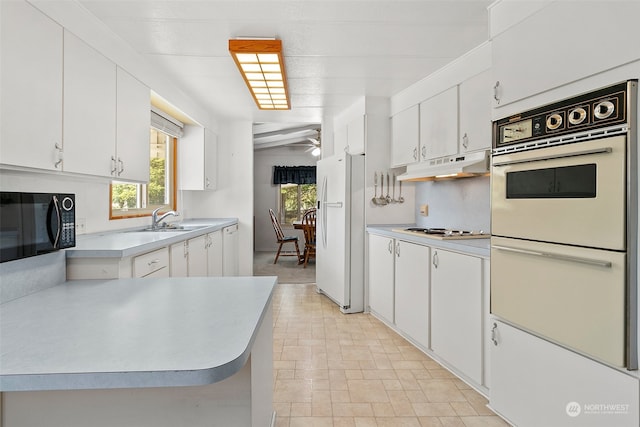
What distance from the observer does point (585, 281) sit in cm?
139

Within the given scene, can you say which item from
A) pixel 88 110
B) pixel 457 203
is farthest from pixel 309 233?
pixel 88 110

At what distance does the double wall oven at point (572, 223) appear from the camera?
1.27m

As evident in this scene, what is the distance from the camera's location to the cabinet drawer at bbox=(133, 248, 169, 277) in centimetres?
197

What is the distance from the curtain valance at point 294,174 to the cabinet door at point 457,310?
5959mm

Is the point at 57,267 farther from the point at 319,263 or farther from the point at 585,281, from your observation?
the point at 319,263

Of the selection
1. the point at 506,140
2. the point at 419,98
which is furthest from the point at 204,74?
the point at 506,140

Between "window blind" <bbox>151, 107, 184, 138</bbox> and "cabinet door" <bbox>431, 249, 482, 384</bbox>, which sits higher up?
"window blind" <bbox>151, 107, 184, 138</bbox>

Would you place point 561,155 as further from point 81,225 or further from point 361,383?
point 81,225

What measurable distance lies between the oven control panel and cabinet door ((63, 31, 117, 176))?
2.25 metres

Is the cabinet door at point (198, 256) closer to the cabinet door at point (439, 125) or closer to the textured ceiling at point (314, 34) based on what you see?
the textured ceiling at point (314, 34)

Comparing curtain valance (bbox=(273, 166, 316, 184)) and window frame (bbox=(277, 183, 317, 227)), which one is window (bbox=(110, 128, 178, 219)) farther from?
window frame (bbox=(277, 183, 317, 227))

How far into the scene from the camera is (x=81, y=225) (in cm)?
249

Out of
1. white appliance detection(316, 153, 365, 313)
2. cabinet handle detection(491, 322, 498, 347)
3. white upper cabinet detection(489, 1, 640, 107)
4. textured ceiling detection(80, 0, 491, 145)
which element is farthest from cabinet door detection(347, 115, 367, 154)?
cabinet handle detection(491, 322, 498, 347)

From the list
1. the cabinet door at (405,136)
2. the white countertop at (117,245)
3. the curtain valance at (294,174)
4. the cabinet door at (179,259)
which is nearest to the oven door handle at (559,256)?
the cabinet door at (405,136)
